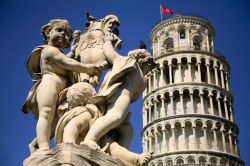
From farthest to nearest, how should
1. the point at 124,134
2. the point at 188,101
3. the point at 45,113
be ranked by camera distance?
the point at 188,101, the point at 124,134, the point at 45,113

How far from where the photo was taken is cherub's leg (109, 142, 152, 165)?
336 centimetres

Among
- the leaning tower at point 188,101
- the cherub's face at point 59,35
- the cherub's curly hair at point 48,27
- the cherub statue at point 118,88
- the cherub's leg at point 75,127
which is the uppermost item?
the leaning tower at point 188,101

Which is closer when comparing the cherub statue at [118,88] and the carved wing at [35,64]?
the cherub statue at [118,88]

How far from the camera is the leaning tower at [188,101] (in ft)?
130

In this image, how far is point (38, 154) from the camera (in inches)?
127

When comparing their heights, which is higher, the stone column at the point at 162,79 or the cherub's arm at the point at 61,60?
the stone column at the point at 162,79

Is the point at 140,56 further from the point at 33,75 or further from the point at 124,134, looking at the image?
the point at 33,75

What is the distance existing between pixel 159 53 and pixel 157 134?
909 cm

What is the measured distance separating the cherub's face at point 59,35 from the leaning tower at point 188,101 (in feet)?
117

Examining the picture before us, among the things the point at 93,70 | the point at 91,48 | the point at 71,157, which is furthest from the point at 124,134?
the point at 91,48

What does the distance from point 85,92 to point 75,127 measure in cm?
34

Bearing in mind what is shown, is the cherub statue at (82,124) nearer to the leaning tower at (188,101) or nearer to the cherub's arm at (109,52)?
the cherub's arm at (109,52)

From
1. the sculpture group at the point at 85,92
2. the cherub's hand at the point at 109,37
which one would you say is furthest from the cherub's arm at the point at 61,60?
the cherub's hand at the point at 109,37

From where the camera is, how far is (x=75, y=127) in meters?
3.40
